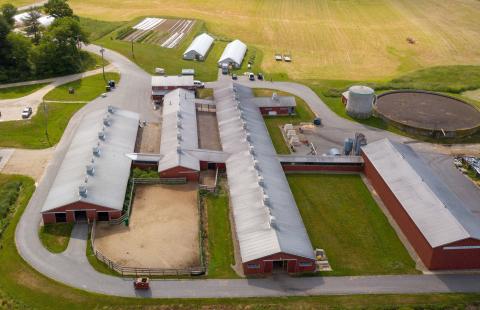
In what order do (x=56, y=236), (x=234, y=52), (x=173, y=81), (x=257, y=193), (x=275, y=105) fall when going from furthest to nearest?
(x=234, y=52) < (x=173, y=81) < (x=275, y=105) < (x=257, y=193) < (x=56, y=236)

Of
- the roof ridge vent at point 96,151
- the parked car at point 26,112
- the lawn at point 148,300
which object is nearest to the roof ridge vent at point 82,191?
the roof ridge vent at point 96,151

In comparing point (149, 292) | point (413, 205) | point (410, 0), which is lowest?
point (149, 292)

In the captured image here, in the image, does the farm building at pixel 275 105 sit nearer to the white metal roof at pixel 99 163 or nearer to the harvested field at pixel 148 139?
the harvested field at pixel 148 139

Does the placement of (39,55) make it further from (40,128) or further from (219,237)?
(219,237)

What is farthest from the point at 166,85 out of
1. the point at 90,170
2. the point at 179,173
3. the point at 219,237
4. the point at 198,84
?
the point at 219,237

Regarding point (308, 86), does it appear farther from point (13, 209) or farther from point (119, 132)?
point (13, 209)

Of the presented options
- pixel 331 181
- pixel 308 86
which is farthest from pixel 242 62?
pixel 331 181

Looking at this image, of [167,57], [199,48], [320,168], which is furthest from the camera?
[199,48]
